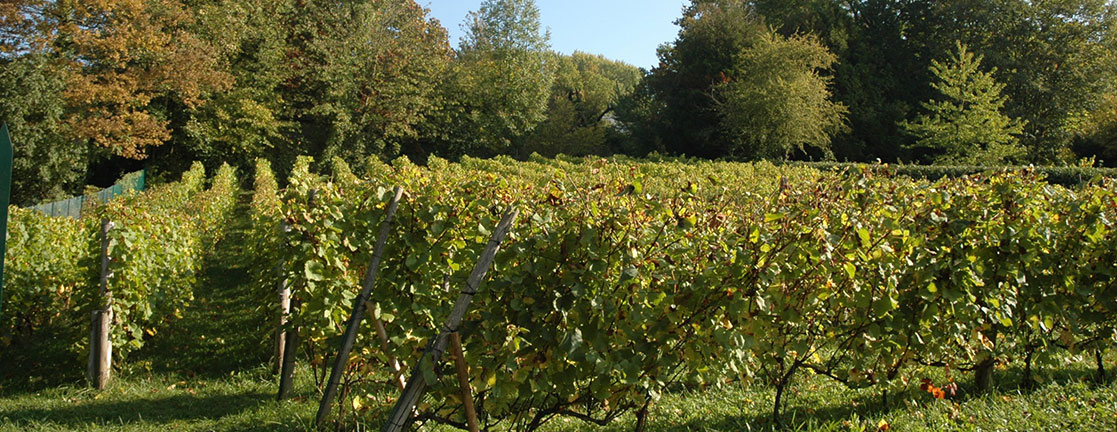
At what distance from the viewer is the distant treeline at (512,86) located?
22781 mm

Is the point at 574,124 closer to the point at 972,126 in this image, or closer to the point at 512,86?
the point at 512,86

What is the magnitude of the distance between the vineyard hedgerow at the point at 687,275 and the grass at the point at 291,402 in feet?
0.95

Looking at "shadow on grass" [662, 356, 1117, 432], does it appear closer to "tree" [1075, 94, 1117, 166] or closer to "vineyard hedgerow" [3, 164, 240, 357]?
"vineyard hedgerow" [3, 164, 240, 357]

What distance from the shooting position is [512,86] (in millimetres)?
33969

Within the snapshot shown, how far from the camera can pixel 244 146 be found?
27109 millimetres

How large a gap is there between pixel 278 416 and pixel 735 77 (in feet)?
97.0

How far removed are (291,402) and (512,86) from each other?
30222 millimetres

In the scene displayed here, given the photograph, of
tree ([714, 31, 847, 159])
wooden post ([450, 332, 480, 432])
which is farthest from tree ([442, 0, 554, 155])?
wooden post ([450, 332, 480, 432])

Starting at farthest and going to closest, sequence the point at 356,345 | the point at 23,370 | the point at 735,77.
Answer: the point at 735,77
the point at 23,370
the point at 356,345

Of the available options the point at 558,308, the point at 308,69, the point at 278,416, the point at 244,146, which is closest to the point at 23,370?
the point at 278,416

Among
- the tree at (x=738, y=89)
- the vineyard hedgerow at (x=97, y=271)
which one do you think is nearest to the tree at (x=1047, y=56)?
the tree at (x=738, y=89)

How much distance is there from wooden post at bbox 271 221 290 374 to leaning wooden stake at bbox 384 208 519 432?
1841 mm

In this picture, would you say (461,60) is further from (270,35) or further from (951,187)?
(951,187)

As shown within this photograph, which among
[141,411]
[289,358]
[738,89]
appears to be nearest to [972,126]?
[738,89]
